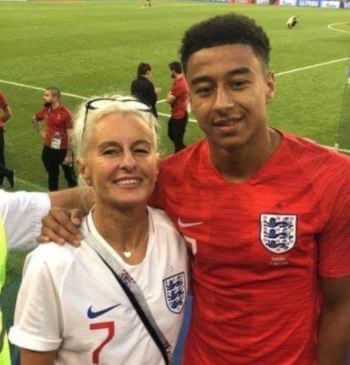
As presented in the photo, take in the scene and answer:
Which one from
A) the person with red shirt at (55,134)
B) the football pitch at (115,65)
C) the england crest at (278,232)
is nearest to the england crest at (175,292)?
the england crest at (278,232)

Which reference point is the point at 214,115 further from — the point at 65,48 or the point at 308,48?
the point at 308,48

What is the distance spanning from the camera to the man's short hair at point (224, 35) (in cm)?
192

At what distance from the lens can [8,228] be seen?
230cm

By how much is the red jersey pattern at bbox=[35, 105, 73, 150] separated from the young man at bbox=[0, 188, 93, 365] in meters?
4.95

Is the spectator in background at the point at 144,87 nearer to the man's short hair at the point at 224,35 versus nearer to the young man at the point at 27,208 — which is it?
the young man at the point at 27,208

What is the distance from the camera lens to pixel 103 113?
1.94 meters

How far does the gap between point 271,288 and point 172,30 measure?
78.2 ft

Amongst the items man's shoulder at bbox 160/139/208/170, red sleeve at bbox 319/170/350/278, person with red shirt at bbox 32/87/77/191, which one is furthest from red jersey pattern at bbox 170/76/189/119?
red sleeve at bbox 319/170/350/278

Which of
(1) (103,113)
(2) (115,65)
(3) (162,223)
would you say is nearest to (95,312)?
(3) (162,223)

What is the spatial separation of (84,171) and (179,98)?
7145mm

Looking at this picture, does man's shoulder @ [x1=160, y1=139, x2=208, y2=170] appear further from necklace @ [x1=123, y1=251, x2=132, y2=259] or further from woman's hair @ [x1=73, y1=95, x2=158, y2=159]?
necklace @ [x1=123, y1=251, x2=132, y2=259]

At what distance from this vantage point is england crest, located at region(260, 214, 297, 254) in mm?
1942

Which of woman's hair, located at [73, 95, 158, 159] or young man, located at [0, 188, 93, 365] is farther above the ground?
woman's hair, located at [73, 95, 158, 159]

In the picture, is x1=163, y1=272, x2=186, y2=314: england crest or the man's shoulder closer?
x1=163, y1=272, x2=186, y2=314: england crest
